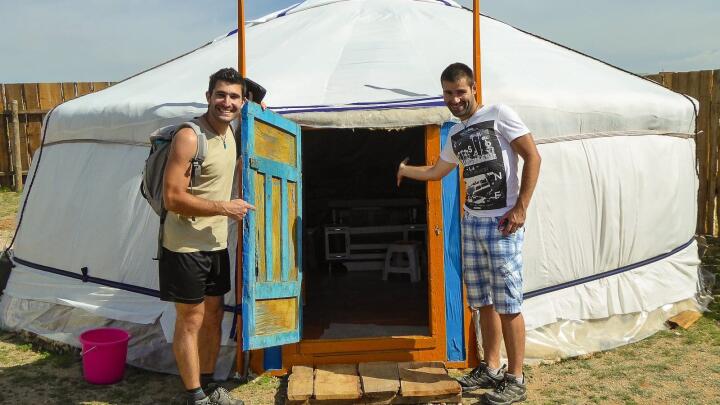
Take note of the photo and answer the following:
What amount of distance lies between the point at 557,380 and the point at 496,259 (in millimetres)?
952

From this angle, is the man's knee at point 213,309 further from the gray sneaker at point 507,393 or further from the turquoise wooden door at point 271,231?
the gray sneaker at point 507,393

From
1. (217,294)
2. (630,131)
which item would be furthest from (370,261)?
(217,294)

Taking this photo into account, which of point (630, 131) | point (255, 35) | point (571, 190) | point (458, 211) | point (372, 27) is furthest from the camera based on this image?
point (255, 35)

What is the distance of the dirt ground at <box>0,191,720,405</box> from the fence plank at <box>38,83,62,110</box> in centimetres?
742

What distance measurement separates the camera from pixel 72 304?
4.07 m

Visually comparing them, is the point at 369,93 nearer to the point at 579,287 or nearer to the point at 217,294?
the point at 217,294

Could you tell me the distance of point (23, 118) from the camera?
10383 millimetres

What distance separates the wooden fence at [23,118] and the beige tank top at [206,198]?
840cm

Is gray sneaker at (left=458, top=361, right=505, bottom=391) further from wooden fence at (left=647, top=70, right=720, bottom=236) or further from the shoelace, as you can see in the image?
wooden fence at (left=647, top=70, right=720, bottom=236)

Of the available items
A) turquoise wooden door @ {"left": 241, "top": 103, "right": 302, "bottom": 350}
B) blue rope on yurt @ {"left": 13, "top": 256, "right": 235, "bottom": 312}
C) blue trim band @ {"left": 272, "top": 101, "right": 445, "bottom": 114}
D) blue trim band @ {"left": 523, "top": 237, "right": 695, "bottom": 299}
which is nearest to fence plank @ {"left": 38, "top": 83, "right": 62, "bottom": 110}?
blue rope on yurt @ {"left": 13, "top": 256, "right": 235, "bottom": 312}

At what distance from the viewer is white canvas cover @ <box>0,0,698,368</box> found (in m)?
3.76

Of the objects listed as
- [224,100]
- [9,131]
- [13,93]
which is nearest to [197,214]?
[224,100]

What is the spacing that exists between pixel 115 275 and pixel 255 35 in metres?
2.14

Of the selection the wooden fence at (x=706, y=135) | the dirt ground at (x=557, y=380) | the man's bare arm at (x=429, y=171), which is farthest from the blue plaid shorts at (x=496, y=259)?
the wooden fence at (x=706, y=135)
